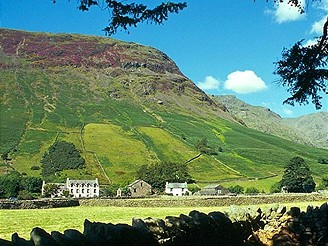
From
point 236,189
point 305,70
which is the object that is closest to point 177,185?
point 236,189

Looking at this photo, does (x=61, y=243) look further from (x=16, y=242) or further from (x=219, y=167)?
(x=219, y=167)

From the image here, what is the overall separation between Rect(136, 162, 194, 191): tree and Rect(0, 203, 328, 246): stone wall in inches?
4228

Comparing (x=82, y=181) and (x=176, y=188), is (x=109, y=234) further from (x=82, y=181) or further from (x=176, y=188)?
(x=82, y=181)

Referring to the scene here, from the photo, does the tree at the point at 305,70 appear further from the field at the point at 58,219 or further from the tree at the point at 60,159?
the tree at the point at 60,159

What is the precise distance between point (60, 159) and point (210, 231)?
397 ft

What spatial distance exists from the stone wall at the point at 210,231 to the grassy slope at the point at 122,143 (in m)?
113

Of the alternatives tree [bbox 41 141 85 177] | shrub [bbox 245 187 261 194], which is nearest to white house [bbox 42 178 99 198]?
tree [bbox 41 141 85 177]

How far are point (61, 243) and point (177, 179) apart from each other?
115 metres

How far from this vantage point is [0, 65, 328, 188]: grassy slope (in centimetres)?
13312

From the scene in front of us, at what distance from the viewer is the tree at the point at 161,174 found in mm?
119250

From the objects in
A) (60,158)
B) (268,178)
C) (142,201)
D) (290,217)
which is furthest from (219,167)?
(290,217)

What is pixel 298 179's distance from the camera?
102312 mm

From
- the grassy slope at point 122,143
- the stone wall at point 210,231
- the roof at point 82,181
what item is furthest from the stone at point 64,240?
the grassy slope at point 122,143

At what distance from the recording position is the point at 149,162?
140000mm
